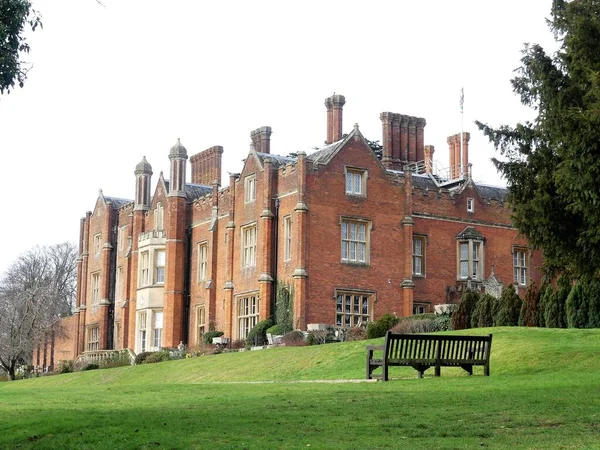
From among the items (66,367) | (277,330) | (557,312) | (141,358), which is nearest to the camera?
(557,312)

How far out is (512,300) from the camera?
34844 millimetres

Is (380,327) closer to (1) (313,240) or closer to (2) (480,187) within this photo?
(1) (313,240)

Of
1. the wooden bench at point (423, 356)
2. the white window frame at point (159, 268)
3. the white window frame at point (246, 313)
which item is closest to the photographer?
the wooden bench at point (423, 356)

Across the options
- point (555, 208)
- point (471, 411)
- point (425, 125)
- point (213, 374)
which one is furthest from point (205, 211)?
point (471, 411)

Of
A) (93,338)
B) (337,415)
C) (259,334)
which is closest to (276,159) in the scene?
(259,334)

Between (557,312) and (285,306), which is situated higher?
(285,306)

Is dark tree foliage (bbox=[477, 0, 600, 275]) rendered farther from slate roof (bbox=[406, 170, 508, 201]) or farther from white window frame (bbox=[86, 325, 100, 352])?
white window frame (bbox=[86, 325, 100, 352])

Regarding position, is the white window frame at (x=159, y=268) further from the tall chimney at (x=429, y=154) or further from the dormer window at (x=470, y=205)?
the dormer window at (x=470, y=205)

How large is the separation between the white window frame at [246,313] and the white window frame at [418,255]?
7.18 m

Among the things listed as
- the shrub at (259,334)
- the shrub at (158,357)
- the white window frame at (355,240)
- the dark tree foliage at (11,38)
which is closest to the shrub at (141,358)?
the shrub at (158,357)

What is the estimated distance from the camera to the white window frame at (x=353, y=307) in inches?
1674

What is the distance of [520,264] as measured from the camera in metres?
48.3

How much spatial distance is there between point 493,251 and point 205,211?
13793 mm

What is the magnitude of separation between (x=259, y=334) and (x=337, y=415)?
28777 mm
